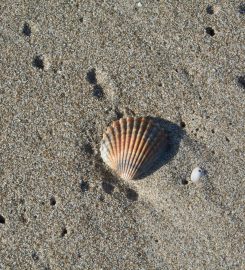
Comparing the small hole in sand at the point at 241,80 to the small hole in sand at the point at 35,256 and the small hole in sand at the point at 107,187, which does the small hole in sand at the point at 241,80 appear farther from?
the small hole in sand at the point at 35,256

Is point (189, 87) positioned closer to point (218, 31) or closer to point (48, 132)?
point (218, 31)

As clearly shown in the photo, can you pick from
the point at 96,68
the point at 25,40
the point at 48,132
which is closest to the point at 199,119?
the point at 96,68

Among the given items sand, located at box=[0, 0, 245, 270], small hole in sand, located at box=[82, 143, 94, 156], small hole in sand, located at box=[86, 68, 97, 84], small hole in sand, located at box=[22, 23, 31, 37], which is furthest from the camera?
small hole in sand, located at box=[22, 23, 31, 37]

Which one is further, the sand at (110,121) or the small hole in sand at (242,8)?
the small hole in sand at (242,8)

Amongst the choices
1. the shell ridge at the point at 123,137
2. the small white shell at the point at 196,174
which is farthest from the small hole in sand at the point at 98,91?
the small white shell at the point at 196,174

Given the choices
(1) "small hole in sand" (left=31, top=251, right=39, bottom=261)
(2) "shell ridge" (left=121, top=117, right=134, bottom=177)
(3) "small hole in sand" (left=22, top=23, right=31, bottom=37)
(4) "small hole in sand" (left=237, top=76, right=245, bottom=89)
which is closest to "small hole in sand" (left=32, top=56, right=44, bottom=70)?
(3) "small hole in sand" (left=22, top=23, right=31, bottom=37)

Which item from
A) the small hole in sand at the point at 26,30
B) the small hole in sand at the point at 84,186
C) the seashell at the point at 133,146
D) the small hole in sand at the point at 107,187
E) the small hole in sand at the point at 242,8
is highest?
the small hole in sand at the point at 242,8

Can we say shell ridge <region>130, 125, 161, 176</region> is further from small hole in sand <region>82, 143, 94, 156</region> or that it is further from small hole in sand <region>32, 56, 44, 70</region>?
small hole in sand <region>32, 56, 44, 70</region>

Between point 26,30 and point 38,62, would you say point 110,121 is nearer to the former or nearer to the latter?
point 38,62
